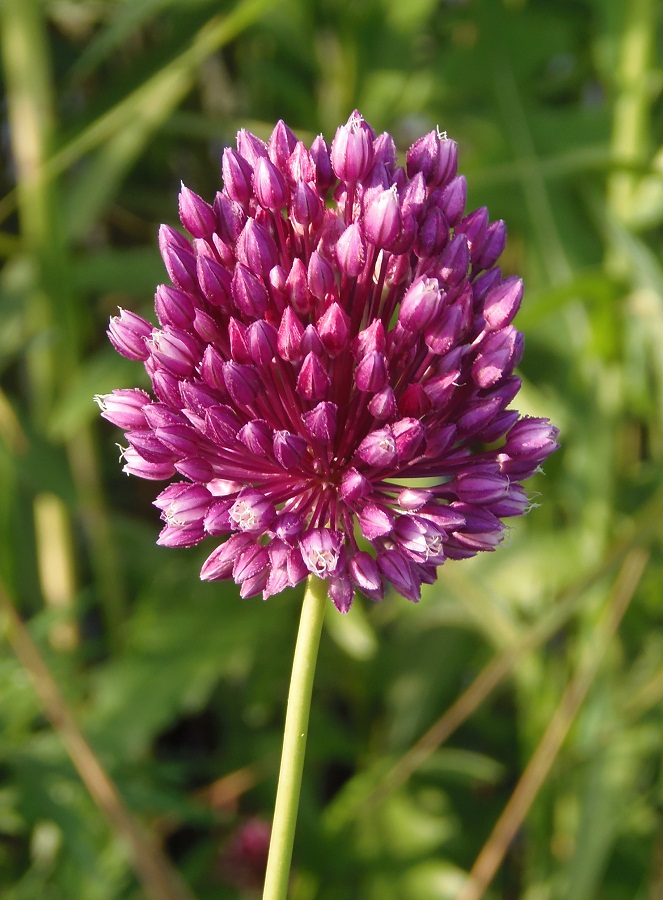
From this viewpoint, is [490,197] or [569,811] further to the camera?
[490,197]

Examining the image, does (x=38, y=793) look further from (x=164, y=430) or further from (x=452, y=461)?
(x=452, y=461)

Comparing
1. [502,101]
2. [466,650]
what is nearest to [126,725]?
[466,650]

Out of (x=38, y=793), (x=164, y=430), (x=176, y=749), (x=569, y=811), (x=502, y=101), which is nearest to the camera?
(x=164, y=430)

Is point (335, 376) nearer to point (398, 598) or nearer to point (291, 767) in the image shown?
point (291, 767)

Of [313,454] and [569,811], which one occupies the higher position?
[313,454]

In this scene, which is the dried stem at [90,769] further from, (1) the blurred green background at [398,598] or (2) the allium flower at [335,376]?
(2) the allium flower at [335,376]

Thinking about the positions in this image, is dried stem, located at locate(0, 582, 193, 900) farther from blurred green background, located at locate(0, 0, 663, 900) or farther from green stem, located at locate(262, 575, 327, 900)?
green stem, located at locate(262, 575, 327, 900)

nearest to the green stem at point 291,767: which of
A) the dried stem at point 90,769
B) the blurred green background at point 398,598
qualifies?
the dried stem at point 90,769
